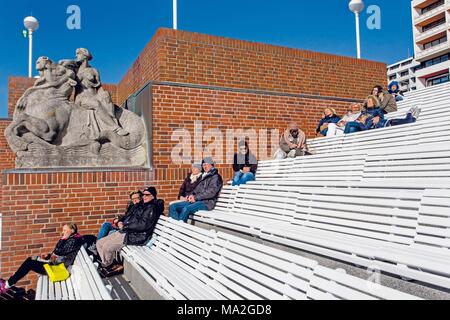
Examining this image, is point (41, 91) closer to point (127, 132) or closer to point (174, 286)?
point (127, 132)

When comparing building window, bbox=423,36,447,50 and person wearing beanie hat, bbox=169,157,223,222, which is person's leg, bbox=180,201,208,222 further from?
building window, bbox=423,36,447,50

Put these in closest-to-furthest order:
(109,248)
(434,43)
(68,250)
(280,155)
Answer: (68,250) < (109,248) < (280,155) < (434,43)

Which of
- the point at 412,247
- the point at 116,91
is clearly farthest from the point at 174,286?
the point at 116,91

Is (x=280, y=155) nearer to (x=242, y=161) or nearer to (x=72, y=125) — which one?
(x=242, y=161)

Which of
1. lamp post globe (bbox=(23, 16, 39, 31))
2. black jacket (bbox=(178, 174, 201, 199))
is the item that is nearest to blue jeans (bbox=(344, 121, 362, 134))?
black jacket (bbox=(178, 174, 201, 199))

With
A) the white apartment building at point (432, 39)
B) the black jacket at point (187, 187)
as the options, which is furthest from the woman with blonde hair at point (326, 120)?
the white apartment building at point (432, 39)

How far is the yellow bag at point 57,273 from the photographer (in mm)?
3854

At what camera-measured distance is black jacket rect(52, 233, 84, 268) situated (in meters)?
4.51

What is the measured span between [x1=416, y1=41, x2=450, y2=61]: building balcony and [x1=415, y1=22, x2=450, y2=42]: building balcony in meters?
1.59

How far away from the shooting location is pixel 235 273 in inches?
102

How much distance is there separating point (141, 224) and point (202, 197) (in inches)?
Answer: 50.6

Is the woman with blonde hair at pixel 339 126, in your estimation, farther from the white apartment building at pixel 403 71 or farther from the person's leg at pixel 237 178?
the white apartment building at pixel 403 71

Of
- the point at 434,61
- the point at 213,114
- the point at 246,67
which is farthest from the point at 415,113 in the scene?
the point at 434,61

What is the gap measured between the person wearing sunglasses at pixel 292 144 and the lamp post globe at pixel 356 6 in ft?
19.1
